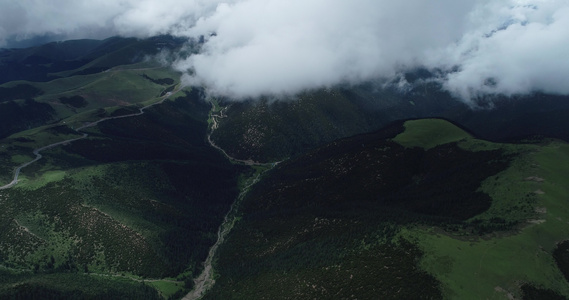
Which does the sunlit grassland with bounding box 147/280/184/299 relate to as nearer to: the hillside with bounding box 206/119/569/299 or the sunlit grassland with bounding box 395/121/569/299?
the hillside with bounding box 206/119/569/299

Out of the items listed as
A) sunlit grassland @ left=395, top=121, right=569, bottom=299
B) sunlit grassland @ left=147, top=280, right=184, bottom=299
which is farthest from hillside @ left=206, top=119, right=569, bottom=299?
sunlit grassland @ left=147, top=280, right=184, bottom=299

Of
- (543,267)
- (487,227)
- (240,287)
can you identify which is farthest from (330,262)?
(543,267)

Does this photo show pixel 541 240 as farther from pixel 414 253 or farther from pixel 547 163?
pixel 547 163

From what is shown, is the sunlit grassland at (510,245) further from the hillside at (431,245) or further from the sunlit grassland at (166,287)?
the sunlit grassland at (166,287)

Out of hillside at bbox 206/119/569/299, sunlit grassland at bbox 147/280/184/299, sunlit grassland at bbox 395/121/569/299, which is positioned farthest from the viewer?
sunlit grassland at bbox 147/280/184/299

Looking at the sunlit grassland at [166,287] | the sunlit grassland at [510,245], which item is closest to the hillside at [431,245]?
the sunlit grassland at [510,245]

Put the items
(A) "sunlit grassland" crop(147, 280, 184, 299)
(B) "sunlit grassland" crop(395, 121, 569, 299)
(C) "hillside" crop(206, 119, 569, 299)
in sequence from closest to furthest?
1. (B) "sunlit grassland" crop(395, 121, 569, 299)
2. (C) "hillside" crop(206, 119, 569, 299)
3. (A) "sunlit grassland" crop(147, 280, 184, 299)

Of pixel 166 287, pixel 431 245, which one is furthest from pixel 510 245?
pixel 166 287

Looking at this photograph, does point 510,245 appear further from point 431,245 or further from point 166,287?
point 166,287
